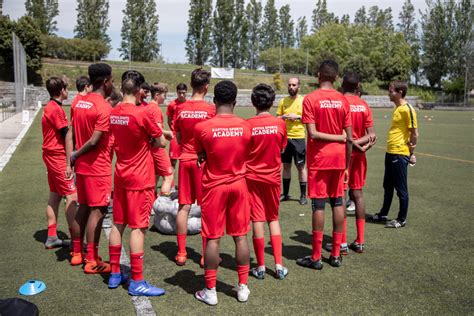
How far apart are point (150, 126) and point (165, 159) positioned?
3396mm

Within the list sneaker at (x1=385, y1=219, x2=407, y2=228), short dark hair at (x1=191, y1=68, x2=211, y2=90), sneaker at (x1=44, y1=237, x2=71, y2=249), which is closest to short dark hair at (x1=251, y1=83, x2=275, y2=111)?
short dark hair at (x1=191, y1=68, x2=211, y2=90)

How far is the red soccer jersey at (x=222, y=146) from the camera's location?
3998 millimetres

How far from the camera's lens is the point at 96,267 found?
16.1 feet

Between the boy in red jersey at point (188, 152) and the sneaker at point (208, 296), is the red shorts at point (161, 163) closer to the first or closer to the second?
the boy in red jersey at point (188, 152)

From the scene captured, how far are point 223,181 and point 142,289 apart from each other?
1378 mm

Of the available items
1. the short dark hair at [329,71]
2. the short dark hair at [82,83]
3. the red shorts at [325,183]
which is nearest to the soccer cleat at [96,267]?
the short dark hair at [82,83]

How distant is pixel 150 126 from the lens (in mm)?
4273

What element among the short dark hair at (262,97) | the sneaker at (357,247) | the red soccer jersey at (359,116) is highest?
the short dark hair at (262,97)

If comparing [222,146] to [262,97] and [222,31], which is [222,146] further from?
[222,31]

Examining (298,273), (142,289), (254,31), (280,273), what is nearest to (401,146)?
(298,273)

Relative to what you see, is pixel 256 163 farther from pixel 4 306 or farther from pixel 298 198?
pixel 298 198

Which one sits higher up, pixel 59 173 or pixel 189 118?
pixel 189 118

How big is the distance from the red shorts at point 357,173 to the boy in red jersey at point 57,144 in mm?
3669

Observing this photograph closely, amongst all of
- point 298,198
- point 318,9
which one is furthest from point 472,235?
point 318,9
